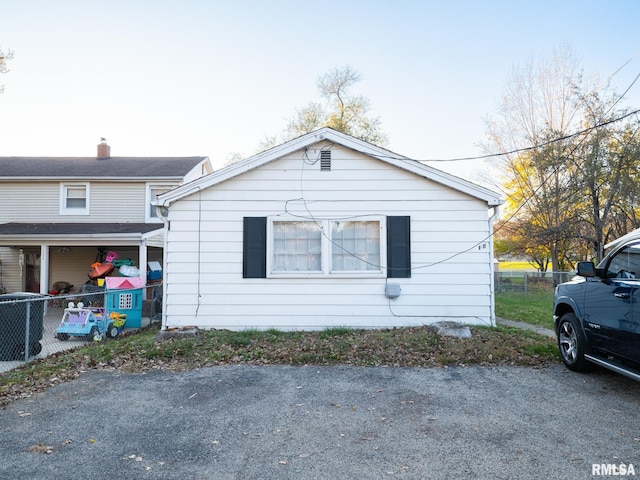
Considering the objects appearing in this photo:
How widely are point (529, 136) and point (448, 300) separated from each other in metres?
18.3

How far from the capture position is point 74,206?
52.1ft

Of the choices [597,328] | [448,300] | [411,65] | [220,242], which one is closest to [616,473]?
[597,328]

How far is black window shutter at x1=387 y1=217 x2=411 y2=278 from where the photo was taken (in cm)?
834

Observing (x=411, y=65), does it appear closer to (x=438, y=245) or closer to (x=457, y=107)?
(x=457, y=107)

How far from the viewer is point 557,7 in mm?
11219

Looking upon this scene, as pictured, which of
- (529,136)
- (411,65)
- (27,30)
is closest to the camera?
(27,30)

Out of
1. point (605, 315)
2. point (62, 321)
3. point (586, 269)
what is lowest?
point (62, 321)

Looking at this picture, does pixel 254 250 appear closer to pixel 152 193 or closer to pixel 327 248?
pixel 327 248

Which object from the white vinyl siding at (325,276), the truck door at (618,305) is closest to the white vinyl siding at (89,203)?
the white vinyl siding at (325,276)

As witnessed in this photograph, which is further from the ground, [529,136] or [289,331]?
[529,136]

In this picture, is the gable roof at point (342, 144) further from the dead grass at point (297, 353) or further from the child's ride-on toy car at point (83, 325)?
the child's ride-on toy car at point (83, 325)

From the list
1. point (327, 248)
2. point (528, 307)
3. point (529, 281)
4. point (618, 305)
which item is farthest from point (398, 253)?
point (529, 281)

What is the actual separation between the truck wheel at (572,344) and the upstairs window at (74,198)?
16.2 metres

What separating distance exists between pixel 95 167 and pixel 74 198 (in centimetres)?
165
